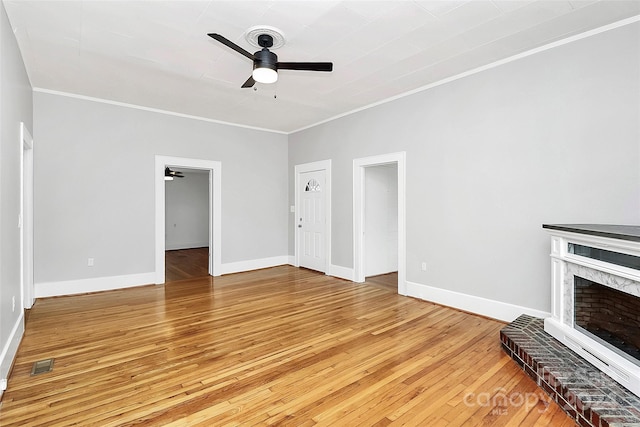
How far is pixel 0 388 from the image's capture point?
2.10 m

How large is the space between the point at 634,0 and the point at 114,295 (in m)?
6.67

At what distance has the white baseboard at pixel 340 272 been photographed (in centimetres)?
556

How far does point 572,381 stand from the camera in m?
2.09

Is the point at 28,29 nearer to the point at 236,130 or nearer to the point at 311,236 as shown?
the point at 236,130

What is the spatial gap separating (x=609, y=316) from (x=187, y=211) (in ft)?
33.5

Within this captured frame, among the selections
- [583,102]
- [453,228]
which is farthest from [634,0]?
[453,228]

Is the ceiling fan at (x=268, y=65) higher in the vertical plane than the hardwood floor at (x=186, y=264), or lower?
higher

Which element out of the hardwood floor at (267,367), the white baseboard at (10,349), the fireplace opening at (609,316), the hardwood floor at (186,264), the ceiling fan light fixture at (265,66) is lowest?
the hardwood floor at (267,367)

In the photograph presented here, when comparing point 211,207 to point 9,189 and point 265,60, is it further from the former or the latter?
point 265,60

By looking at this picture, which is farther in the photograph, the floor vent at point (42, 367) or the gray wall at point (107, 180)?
the gray wall at point (107, 180)

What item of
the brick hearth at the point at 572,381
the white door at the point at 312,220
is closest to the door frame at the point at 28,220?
the white door at the point at 312,220

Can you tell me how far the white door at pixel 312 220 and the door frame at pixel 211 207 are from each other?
1678 millimetres

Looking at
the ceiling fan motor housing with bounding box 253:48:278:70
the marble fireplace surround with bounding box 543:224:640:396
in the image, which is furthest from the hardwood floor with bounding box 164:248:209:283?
the marble fireplace surround with bounding box 543:224:640:396

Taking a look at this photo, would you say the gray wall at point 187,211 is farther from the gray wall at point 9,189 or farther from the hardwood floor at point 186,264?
the gray wall at point 9,189
